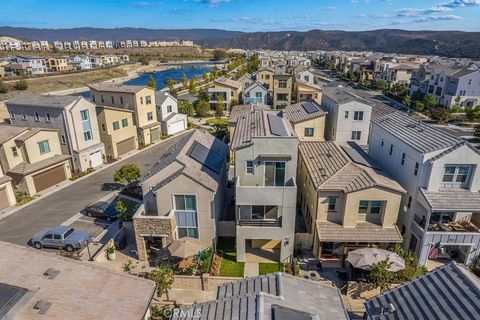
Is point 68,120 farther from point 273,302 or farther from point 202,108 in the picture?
point 273,302

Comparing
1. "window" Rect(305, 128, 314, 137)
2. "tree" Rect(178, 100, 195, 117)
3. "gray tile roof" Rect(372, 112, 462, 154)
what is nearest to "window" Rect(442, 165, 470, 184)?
"gray tile roof" Rect(372, 112, 462, 154)

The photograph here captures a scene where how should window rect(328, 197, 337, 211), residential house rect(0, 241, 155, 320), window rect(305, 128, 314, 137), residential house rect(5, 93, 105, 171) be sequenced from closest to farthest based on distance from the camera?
residential house rect(0, 241, 155, 320) < window rect(328, 197, 337, 211) < residential house rect(5, 93, 105, 171) < window rect(305, 128, 314, 137)

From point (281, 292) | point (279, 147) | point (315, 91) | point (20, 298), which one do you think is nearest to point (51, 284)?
point (20, 298)

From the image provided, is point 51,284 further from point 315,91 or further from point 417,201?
point 315,91

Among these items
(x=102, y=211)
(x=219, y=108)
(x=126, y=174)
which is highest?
(x=219, y=108)

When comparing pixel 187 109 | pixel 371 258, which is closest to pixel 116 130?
pixel 187 109

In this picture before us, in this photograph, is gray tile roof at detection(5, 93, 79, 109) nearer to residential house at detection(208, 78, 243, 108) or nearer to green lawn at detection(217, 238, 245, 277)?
green lawn at detection(217, 238, 245, 277)
